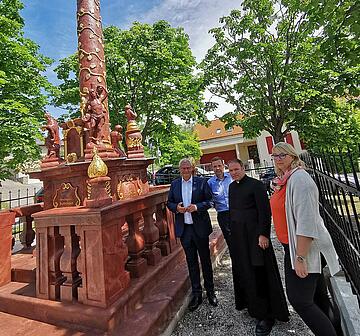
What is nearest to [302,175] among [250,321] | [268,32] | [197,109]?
[250,321]

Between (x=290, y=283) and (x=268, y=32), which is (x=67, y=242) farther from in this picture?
(x=268, y=32)

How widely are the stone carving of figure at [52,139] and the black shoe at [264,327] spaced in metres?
3.94

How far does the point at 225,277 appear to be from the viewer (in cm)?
400

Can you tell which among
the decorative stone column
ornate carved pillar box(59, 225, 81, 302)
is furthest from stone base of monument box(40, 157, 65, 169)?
ornate carved pillar box(59, 225, 81, 302)

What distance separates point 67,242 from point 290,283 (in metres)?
2.25

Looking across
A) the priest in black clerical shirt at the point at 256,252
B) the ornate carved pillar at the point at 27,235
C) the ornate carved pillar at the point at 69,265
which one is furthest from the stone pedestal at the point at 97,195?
the ornate carved pillar at the point at 27,235

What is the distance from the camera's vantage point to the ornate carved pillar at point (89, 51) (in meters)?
4.54

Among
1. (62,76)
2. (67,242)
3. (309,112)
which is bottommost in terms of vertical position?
(67,242)

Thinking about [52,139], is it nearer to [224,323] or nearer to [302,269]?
[224,323]

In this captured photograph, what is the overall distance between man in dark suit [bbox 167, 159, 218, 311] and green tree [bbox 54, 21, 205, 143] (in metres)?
10.6

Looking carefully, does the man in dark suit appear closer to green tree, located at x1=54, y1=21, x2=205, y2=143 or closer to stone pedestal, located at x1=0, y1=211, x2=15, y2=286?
stone pedestal, located at x1=0, y1=211, x2=15, y2=286

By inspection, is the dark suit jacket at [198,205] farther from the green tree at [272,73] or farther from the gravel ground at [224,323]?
the green tree at [272,73]

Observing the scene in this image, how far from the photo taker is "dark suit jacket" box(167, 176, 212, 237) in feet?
10.3

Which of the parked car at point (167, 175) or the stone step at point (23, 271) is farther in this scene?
the parked car at point (167, 175)
